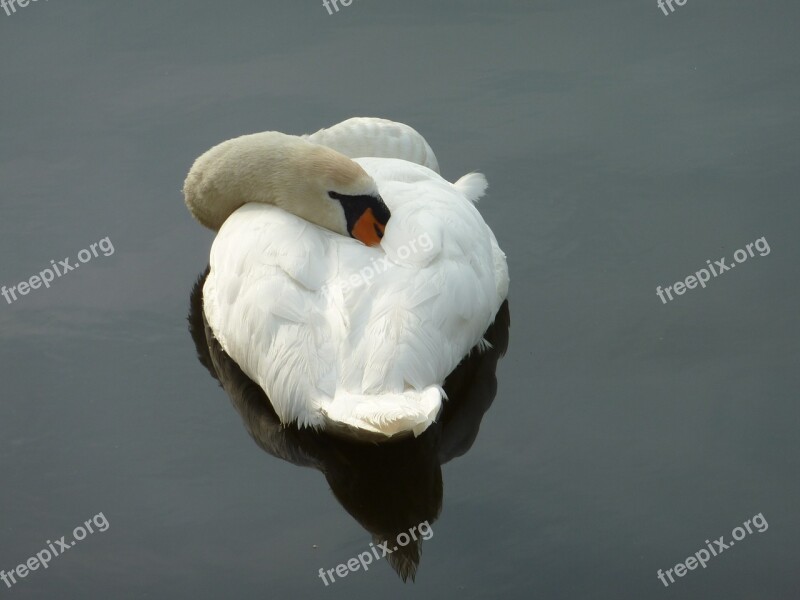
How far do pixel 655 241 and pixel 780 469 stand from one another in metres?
2.09

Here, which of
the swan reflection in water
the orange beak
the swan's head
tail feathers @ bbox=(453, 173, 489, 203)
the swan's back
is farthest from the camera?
tail feathers @ bbox=(453, 173, 489, 203)

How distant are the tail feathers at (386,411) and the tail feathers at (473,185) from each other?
2363 millimetres

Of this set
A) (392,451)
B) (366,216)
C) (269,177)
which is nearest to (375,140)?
(269,177)

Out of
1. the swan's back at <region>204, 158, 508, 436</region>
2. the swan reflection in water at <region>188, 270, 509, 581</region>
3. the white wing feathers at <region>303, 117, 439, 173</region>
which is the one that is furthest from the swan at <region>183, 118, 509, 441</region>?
the white wing feathers at <region>303, 117, 439, 173</region>

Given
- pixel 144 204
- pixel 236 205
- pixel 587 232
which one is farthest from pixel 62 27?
pixel 587 232

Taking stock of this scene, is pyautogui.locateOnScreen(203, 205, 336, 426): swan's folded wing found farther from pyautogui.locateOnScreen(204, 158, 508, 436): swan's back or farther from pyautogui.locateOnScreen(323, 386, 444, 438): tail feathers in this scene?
pyautogui.locateOnScreen(323, 386, 444, 438): tail feathers

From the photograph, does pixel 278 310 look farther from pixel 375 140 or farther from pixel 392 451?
pixel 375 140

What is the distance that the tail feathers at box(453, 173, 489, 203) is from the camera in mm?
8859

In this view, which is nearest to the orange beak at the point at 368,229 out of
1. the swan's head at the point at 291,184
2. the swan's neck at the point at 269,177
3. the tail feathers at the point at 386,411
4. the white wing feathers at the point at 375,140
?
the swan's head at the point at 291,184

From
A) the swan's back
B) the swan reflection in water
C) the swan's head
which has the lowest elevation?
the swan reflection in water

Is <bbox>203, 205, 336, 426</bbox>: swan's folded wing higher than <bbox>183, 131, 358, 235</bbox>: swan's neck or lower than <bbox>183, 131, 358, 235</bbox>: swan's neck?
lower

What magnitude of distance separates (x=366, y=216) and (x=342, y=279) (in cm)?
71

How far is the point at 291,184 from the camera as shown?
8.00m

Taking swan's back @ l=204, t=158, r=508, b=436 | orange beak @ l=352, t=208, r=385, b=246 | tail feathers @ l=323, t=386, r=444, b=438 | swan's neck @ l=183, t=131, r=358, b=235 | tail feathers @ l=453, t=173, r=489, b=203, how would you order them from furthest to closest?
1. tail feathers @ l=453, t=173, r=489, b=203
2. swan's neck @ l=183, t=131, r=358, b=235
3. orange beak @ l=352, t=208, r=385, b=246
4. swan's back @ l=204, t=158, r=508, b=436
5. tail feathers @ l=323, t=386, r=444, b=438
